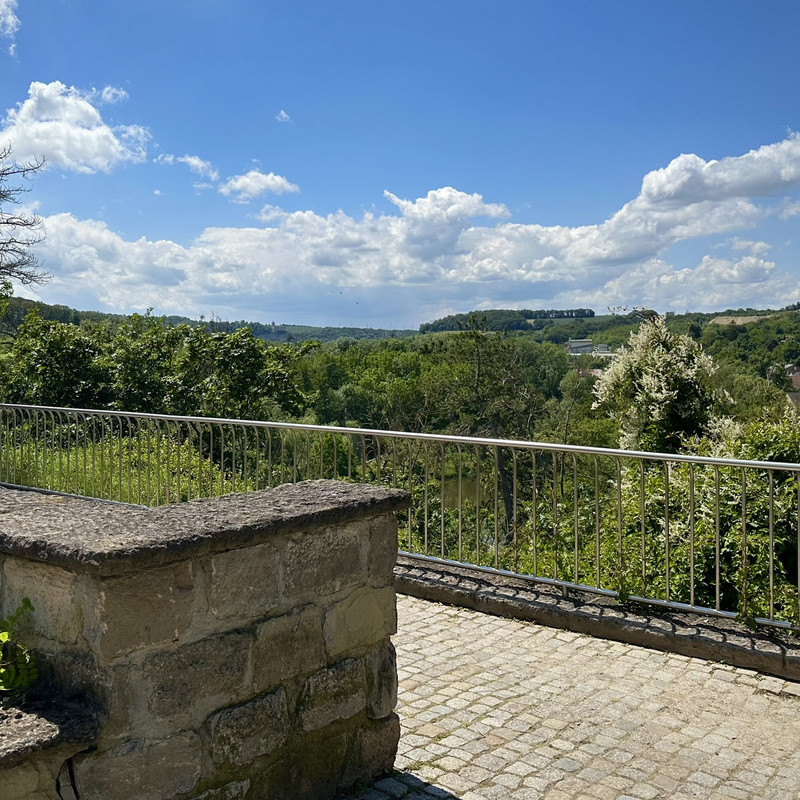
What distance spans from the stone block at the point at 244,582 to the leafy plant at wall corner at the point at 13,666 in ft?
1.80

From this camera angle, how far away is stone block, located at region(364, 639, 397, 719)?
336 centimetres

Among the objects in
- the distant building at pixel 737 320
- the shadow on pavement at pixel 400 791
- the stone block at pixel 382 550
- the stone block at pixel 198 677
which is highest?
the distant building at pixel 737 320

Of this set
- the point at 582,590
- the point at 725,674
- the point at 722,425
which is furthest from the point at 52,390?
the point at 725,674

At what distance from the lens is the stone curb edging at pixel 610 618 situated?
15.5 ft

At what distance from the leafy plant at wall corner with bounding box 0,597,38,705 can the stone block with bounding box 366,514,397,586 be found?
1.26 metres

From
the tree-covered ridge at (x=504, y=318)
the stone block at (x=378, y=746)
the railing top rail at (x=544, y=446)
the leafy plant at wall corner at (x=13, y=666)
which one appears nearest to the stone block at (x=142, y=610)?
the leafy plant at wall corner at (x=13, y=666)

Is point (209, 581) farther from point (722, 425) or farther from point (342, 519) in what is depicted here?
point (722, 425)

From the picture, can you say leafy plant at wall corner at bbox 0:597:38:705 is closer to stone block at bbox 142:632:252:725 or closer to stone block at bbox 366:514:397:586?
stone block at bbox 142:632:252:725

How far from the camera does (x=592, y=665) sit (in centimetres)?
481

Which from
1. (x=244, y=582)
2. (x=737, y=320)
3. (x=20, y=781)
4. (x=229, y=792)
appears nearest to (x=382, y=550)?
(x=244, y=582)

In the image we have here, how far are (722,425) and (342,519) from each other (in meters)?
7.31

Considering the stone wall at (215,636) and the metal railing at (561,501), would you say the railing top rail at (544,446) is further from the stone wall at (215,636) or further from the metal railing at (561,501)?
the stone wall at (215,636)

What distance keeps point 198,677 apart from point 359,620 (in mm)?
773

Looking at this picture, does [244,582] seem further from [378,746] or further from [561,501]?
[561,501]
